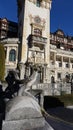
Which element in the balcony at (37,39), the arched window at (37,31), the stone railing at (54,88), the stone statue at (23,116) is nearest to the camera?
the stone statue at (23,116)

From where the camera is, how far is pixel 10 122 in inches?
310

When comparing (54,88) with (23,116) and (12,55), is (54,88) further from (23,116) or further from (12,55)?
(23,116)

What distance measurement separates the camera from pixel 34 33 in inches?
2114

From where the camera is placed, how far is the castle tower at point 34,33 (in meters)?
50.4

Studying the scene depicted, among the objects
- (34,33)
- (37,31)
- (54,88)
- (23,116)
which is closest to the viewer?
(23,116)

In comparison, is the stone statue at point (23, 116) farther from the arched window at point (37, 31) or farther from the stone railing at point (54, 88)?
the arched window at point (37, 31)

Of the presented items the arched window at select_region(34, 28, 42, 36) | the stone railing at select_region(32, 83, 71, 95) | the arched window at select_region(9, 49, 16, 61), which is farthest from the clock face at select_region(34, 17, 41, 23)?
the stone railing at select_region(32, 83, 71, 95)

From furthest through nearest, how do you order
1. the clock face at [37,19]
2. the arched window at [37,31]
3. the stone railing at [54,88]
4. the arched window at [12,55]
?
the clock face at [37,19]
the arched window at [37,31]
the arched window at [12,55]
the stone railing at [54,88]

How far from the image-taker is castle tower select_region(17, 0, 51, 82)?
50397 mm

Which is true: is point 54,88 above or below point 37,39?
below

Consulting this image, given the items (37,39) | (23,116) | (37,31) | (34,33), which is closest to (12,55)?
(37,39)

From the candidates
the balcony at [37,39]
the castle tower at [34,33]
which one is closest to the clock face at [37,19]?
the castle tower at [34,33]

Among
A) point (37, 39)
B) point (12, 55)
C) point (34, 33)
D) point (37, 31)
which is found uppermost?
point (37, 31)

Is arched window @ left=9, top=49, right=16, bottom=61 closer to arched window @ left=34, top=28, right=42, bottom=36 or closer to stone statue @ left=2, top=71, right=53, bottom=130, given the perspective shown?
arched window @ left=34, top=28, right=42, bottom=36
